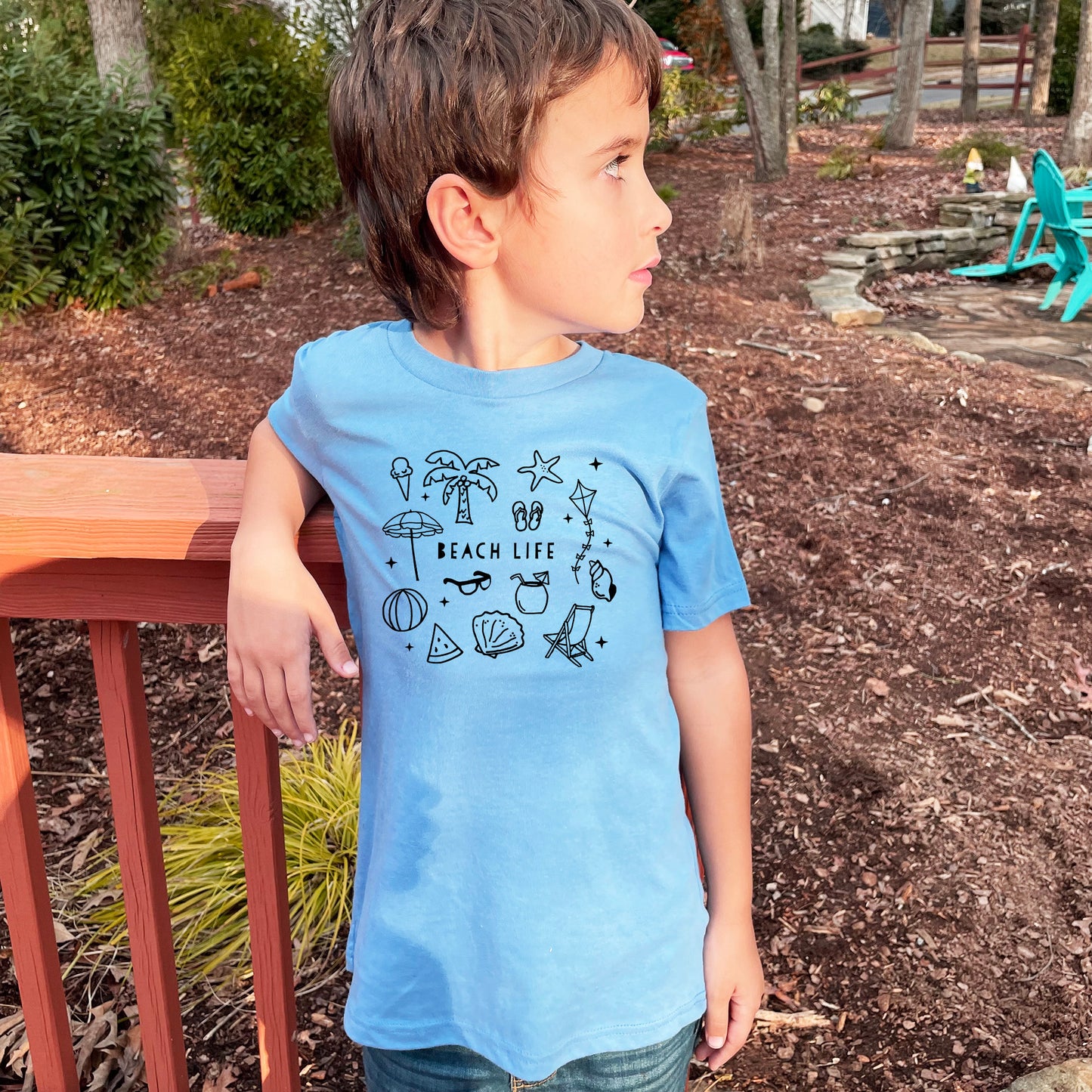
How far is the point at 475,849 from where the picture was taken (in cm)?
124

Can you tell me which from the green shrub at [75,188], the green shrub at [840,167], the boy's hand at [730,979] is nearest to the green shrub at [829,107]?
the green shrub at [840,167]

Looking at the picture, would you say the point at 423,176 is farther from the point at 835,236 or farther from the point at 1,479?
the point at 835,236

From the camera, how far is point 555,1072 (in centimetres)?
129

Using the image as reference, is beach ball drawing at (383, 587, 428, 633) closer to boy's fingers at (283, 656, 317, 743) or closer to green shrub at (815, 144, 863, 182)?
boy's fingers at (283, 656, 317, 743)

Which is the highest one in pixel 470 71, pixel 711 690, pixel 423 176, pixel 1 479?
pixel 470 71

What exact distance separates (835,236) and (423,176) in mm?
8888

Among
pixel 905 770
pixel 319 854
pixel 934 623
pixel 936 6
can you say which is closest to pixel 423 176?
pixel 319 854

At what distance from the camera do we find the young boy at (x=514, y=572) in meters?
1.21

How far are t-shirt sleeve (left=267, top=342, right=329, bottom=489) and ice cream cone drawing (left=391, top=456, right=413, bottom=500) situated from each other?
0.36 ft

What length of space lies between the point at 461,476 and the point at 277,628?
0.27 meters

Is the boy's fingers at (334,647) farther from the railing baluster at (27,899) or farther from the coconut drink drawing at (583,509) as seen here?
the railing baluster at (27,899)

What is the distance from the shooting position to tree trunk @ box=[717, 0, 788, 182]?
10.9 m

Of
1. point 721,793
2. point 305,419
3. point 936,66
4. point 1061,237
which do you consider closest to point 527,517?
point 305,419

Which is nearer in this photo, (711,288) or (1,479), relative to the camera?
(1,479)
